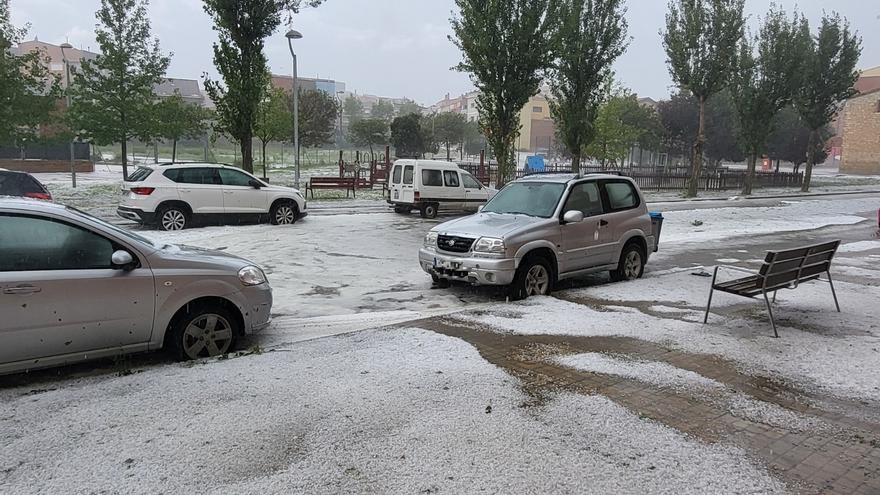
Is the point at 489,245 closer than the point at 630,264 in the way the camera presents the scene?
Yes

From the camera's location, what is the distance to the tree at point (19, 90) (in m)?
19.3

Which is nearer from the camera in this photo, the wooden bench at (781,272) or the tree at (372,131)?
the wooden bench at (781,272)

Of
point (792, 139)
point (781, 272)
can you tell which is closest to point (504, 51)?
point (781, 272)

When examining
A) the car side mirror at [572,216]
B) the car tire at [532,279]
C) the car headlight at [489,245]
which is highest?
the car side mirror at [572,216]

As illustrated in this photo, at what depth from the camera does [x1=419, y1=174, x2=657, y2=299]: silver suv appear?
792 centimetres

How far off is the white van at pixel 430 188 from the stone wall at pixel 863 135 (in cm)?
6062

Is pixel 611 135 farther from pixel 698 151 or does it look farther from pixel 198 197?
pixel 198 197

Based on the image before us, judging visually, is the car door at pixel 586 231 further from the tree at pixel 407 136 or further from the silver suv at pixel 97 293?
the tree at pixel 407 136

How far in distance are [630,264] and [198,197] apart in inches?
410

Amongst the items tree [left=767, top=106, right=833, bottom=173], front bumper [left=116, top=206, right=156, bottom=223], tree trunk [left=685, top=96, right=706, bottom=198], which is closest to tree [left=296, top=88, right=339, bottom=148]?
tree trunk [left=685, top=96, right=706, bottom=198]

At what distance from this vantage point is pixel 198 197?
49.1 ft

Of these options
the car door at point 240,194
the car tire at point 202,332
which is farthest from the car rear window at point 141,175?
the car tire at point 202,332

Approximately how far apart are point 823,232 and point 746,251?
5.87 m

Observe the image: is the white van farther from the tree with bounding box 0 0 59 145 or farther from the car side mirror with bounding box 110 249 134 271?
the car side mirror with bounding box 110 249 134 271
